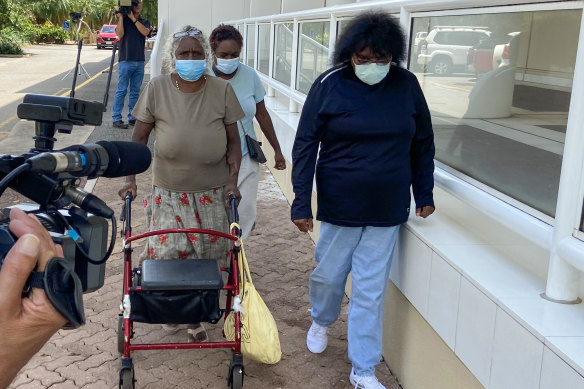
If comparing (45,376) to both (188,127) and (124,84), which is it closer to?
(188,127)

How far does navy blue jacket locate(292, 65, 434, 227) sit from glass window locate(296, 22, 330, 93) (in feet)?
9.46

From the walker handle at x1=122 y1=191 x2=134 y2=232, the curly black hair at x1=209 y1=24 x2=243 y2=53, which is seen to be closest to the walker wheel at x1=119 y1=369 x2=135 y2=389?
the walker handle at x1=122 y1=191 x2=134 y2=232

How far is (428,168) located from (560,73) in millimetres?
1027

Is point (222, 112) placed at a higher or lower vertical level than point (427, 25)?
lower

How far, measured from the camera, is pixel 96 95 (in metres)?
17.7

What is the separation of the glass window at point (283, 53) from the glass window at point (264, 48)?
82 cm

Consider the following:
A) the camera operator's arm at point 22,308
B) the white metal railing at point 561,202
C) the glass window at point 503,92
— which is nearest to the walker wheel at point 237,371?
the white metal railing at point 561,202

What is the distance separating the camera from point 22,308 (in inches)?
49.9

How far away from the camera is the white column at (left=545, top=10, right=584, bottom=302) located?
94.8 inches

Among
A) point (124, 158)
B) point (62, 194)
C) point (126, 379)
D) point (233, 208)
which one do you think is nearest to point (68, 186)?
point (62, 194)

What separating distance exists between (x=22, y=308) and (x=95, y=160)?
0.49 m

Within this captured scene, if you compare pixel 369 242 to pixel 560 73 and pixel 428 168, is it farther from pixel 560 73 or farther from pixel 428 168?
pixel 560 73

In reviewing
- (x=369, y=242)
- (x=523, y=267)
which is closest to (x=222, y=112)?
(x=369, y=242)

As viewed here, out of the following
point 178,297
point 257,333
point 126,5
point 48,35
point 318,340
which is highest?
point 126,5
